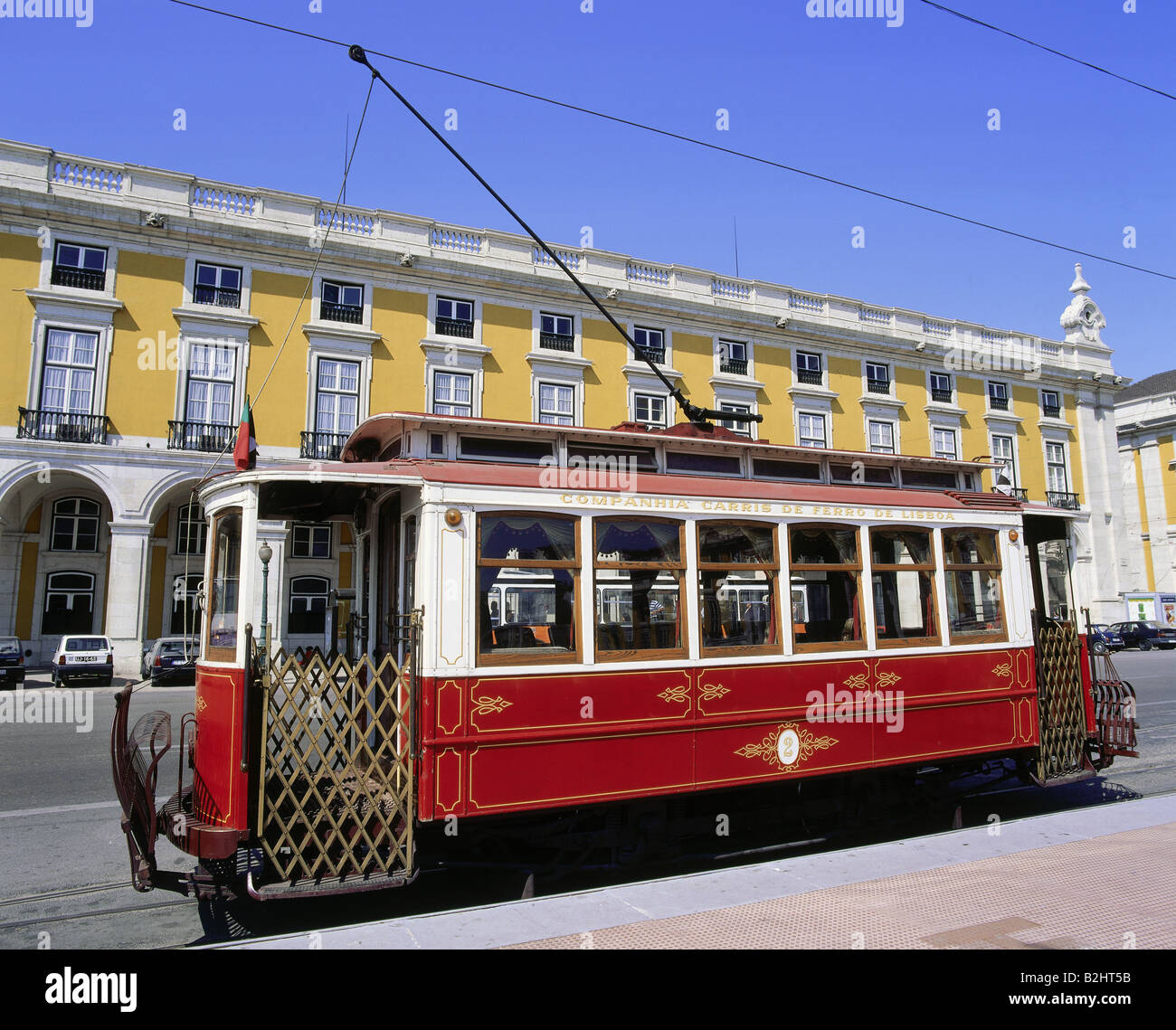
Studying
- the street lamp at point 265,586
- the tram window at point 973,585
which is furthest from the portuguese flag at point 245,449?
the tram window at point 973,585

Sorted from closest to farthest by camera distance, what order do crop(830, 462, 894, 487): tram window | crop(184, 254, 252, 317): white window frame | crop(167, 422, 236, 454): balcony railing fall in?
crop(830, 462, 894, 487): tram window, crop(167, 422, 236, 454): balcony railing, crop(184, 254, 252, 317): white window frame

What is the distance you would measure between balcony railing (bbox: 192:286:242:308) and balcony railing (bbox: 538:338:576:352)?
10176 mm

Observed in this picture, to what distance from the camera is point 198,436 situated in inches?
995

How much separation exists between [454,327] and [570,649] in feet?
79.8

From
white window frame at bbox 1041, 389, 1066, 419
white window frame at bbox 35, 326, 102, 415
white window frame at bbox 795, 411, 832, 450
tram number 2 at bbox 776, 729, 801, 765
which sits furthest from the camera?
white window frame at bbox 1041, 389, 1066, 419

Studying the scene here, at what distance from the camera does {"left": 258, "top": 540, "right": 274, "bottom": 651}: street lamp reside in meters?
5.39

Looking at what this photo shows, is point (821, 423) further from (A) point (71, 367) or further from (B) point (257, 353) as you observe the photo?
(A) point (71, 367)

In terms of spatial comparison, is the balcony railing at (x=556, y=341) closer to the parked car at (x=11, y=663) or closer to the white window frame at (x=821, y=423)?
the white window frame at (x=821, y=423)

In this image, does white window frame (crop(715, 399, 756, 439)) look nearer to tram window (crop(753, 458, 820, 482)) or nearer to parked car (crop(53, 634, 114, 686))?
parked car (crop(53, 634, 114, 686))

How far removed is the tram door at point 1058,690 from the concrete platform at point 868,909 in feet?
6.57

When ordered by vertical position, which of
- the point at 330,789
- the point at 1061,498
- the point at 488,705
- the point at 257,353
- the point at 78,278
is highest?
the point at 78,278

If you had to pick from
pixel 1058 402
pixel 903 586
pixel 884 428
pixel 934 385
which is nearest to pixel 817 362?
pixel 884 428

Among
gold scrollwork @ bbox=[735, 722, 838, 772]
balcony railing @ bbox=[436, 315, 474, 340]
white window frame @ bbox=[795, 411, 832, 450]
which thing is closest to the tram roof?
gold scrollwork @ bbox=[735, 722, 838, 772]

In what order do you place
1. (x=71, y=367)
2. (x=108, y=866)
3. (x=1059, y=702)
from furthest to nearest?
(x=71, y=367), (x=1059, y=702), (x=108, y=866)
